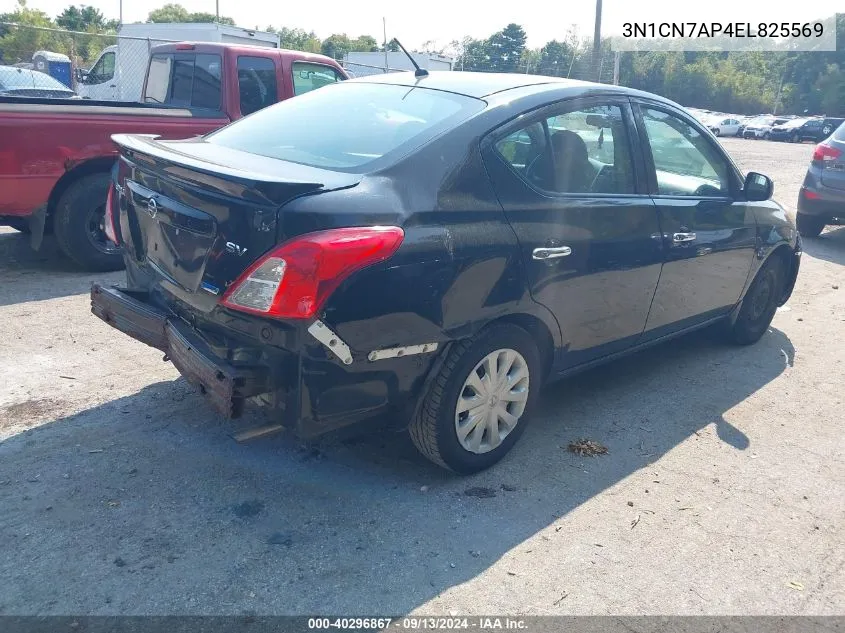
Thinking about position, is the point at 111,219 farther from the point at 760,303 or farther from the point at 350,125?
the point at 760,303

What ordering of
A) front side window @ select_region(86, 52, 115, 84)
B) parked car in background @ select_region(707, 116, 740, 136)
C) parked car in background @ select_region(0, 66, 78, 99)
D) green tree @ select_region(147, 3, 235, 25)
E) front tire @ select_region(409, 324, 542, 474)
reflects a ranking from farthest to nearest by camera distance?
green tree @ select_region(147, 3, 235, 25), parked car in background @ select_region(707, 116, 740, 136), front side window @ select_region(86, 52, 115, 84), parked car in background @ select_region(0, 66, 78, 99), front tire @ select_region(409, 324, 542, 474)

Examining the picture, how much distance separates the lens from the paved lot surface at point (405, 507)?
9.28ft

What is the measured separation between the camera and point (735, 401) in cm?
479

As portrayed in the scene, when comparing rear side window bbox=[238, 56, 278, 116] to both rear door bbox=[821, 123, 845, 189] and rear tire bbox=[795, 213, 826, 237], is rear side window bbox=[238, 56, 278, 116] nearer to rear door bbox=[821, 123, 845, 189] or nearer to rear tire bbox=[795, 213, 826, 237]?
rear door bbox=[821, 123, 845, 189]

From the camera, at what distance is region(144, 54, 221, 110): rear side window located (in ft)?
24.7

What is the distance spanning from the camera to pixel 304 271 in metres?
2.77

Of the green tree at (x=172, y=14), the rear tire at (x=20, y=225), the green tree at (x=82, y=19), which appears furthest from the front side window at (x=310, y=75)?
the green tree at (x=172, y=14)

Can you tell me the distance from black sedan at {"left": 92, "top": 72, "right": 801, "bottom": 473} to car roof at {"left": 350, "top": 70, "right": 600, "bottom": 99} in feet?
0.07

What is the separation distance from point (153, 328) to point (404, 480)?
131 cm

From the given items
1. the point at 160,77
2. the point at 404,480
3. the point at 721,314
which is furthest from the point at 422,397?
the point at 160,77

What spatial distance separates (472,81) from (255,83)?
4.26 meters

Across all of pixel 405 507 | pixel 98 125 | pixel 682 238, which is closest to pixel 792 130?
pixel 682 238

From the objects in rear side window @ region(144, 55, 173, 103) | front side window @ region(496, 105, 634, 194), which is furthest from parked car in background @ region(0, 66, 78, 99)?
front side window @ region(496, 105, 634, 194)

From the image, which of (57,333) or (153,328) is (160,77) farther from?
(153,328)
